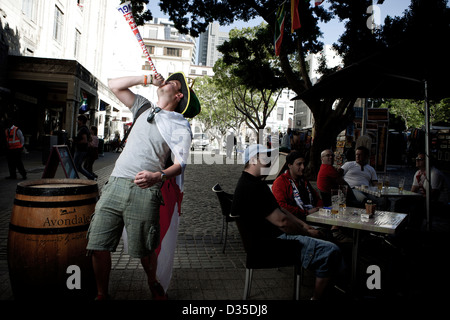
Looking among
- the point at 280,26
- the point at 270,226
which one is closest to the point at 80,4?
the point at 280,26

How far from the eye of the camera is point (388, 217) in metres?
3.63

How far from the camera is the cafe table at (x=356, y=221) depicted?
3131mm

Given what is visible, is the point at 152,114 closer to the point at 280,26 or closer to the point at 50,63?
the point at 280,26

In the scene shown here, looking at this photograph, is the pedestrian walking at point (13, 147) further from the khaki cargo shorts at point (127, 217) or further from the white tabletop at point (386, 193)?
the white tabletop at point (386, 193)

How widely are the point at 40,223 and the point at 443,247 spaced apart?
4496 millimetres

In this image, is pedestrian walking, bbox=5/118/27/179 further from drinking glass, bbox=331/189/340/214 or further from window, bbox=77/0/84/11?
window, bbox=77/0/84/11

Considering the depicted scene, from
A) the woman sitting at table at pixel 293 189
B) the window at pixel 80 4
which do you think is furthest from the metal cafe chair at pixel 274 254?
the window at pixel 80 4

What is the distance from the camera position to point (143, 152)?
272 centimetres

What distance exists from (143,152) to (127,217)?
516mm

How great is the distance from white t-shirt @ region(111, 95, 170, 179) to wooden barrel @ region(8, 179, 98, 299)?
0.40m

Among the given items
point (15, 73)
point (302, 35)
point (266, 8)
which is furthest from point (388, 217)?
point (15, 73)

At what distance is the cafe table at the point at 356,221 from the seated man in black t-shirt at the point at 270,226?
427 mm

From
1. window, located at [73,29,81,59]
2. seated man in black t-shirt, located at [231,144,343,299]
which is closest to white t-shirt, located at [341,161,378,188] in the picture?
seated man in black t-shirt, located at [231,144,343,299]
